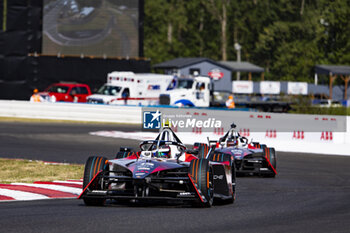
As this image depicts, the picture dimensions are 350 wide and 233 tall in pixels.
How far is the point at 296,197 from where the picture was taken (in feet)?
45.1

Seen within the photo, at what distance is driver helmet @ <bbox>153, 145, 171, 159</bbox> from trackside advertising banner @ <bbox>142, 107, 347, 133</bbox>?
13922 mm

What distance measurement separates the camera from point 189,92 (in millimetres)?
43312

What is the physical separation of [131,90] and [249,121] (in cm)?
1498

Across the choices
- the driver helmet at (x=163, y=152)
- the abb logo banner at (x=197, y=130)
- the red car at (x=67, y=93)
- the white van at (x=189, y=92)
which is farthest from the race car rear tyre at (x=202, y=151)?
the red car at (x=67, y=93)

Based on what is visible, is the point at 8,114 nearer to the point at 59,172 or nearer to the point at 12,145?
the point at 12,145

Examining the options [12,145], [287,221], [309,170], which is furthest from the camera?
[12,145]

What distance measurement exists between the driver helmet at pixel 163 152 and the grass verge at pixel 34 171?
4.08 metres

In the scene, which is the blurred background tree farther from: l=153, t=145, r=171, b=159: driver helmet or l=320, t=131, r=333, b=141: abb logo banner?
l=153, t=145, r=171, b=159: driver helmet

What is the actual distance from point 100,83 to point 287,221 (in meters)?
41.5

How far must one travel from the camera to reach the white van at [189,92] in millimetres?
42406

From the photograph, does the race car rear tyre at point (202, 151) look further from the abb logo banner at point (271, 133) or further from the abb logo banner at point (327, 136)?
the abb logo banner at point (271, 133)

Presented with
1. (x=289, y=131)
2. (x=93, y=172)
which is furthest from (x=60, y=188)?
(x=289, y=131)

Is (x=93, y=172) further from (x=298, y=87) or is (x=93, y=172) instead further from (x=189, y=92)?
(x=298, y=87)

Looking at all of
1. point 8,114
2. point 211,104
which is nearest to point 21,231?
point 8,114
